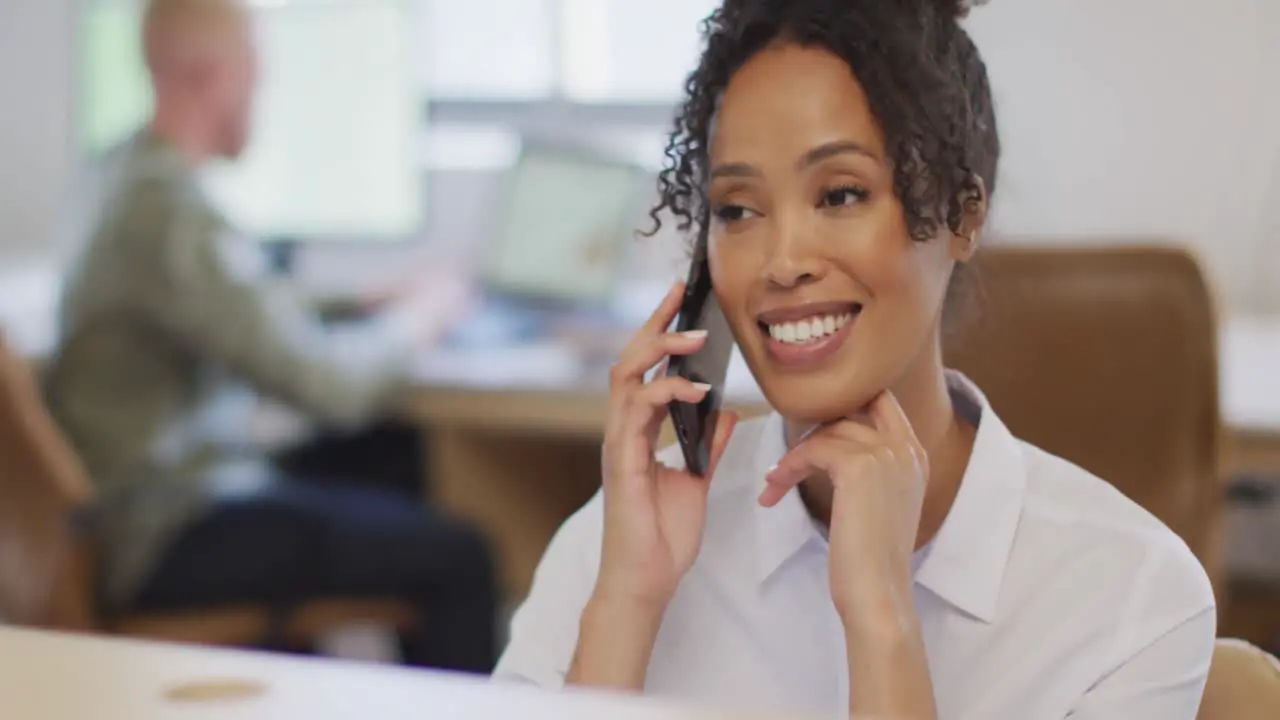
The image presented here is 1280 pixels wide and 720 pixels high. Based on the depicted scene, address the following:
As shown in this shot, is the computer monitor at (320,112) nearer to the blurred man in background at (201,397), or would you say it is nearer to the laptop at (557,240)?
the laptop at (557,240)

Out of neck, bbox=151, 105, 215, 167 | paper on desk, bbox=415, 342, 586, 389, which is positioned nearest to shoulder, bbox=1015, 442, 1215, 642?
paper on desk, bbox=415, 342, 586, 389

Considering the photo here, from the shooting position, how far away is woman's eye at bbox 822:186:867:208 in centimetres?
91

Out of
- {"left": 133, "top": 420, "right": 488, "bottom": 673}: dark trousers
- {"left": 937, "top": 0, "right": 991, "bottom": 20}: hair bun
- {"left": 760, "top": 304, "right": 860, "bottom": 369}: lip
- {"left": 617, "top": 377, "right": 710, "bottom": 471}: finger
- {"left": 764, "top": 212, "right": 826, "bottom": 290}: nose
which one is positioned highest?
{"left": 937, "top": 0, "right": 991, "bottom": 20}: hair bun

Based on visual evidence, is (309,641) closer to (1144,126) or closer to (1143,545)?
(1144,126)

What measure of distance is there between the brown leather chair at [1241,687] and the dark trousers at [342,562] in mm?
1542

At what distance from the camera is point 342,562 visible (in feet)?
7.42

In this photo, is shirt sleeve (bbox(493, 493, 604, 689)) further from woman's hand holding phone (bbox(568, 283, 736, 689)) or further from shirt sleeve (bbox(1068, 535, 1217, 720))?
shirt sleeve (bbox(1068, 535, 1217, 720))

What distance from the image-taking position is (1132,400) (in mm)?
1451

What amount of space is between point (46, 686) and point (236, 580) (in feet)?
5.28

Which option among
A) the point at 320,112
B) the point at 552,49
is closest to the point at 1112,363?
the point at 320,112

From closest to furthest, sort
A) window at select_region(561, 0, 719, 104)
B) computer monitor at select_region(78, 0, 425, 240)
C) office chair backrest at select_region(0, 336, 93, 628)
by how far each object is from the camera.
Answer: office chair backrest at select_region(0, 336, 93, 628) → computer monitor at select_region(78, 0, 425, 240) → window at select_region(561, 0, 719, 104)

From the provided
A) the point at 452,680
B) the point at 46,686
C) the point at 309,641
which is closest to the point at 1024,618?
the point at 452,680

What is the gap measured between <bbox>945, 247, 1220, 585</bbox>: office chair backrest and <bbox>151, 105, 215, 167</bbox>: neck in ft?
4.16

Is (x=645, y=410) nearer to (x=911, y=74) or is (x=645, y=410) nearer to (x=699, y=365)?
(x=699, y=365)
